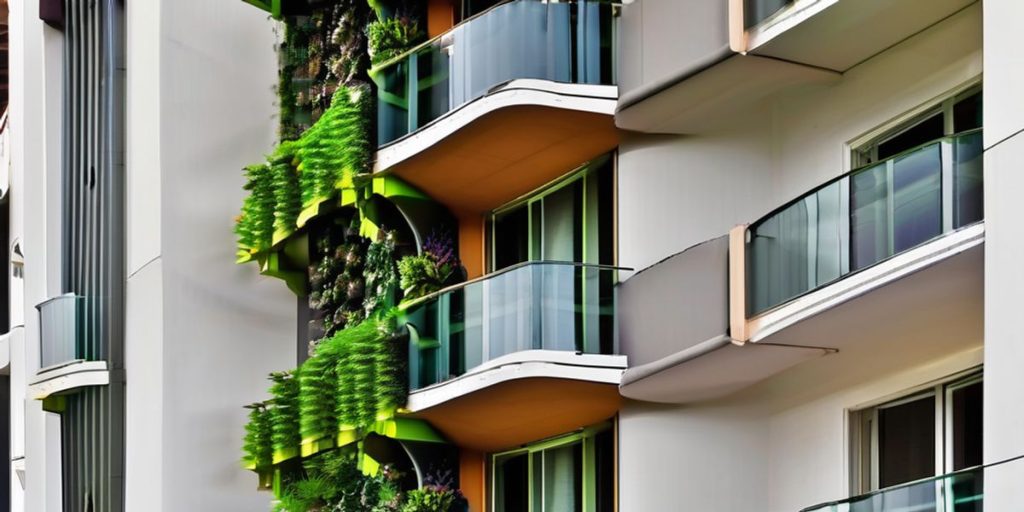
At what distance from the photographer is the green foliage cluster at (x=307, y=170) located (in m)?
27.6

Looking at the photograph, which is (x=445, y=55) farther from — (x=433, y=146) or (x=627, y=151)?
(x=627, y=151)

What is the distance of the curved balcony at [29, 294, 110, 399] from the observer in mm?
35656

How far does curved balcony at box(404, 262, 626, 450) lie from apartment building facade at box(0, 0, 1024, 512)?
0.04 m

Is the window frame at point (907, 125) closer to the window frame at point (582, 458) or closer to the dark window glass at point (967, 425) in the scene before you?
the dark window glass at point (967, 425)

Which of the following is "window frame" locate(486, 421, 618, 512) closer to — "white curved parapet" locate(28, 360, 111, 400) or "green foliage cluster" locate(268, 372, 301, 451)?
"green foliage cluster" locate(268, 372, 301, 451)

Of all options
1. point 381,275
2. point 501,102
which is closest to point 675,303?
point 501,102

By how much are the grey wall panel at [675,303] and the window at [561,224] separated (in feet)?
4.06

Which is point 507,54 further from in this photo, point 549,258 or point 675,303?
point 675,303

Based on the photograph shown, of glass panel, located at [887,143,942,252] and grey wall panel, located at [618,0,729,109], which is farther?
grey wall panel, located at [618,0,729,109]

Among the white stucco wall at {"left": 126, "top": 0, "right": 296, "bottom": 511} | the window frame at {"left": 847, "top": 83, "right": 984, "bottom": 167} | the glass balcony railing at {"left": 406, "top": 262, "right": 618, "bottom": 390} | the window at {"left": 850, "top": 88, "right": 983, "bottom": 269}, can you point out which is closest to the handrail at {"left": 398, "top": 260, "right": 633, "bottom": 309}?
the glass balcony railing at {"left": 406, "top": 262, "right": 618, "bottom": 390}

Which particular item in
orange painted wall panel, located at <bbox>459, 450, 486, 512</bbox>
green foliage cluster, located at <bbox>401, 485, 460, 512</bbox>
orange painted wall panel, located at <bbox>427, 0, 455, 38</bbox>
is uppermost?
orange painted wall panel, located at <bbox>427, 0, 455, 38</bbox>

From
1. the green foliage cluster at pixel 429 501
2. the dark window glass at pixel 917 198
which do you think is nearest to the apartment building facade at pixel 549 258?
the dark window glass at pixel 917 198

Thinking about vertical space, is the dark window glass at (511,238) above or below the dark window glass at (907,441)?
above

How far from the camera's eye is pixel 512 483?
86.4ft
